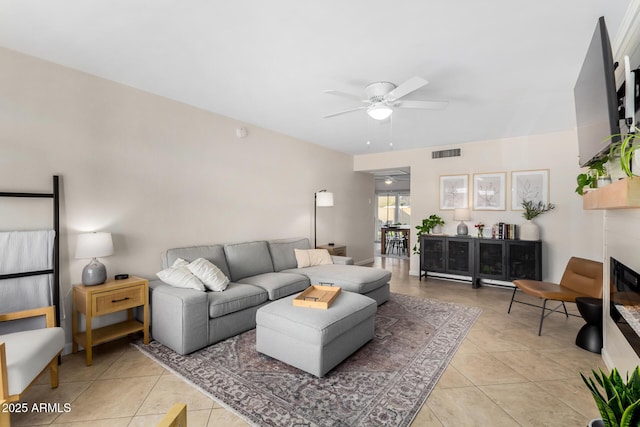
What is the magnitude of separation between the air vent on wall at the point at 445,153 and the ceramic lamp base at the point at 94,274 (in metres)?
5.45

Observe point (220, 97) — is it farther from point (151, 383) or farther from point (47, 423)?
point (47, 423)

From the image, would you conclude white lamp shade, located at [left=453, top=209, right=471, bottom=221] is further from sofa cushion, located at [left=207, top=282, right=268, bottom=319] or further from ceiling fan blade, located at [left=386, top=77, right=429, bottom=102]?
sofa cushion, located at [left=207, top=282, right=268, bottom=319]

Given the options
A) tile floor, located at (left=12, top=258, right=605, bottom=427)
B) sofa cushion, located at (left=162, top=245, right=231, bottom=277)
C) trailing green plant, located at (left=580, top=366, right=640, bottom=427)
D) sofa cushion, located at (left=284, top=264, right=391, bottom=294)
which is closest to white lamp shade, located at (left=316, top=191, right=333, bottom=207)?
sofa cushion, located at (left=284, top=264, right=391, bottom=294)

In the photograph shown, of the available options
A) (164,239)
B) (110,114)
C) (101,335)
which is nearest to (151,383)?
(101,335)

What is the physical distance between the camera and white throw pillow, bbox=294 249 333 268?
4508 millimetres

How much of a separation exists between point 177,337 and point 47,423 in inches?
36.8

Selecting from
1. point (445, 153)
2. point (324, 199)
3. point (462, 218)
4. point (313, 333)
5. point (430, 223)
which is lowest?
point (313, 333)

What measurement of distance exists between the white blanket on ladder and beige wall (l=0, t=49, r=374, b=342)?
0.51 feet

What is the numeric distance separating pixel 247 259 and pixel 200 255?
64 cm

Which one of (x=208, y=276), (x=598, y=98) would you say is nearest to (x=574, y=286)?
(x=598, y=98)

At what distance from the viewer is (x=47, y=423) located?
1800mm

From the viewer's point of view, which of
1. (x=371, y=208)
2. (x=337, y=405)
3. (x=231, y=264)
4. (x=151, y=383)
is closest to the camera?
(x=337, y=405)

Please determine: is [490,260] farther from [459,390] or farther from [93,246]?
[93,246]

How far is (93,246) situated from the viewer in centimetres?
259
